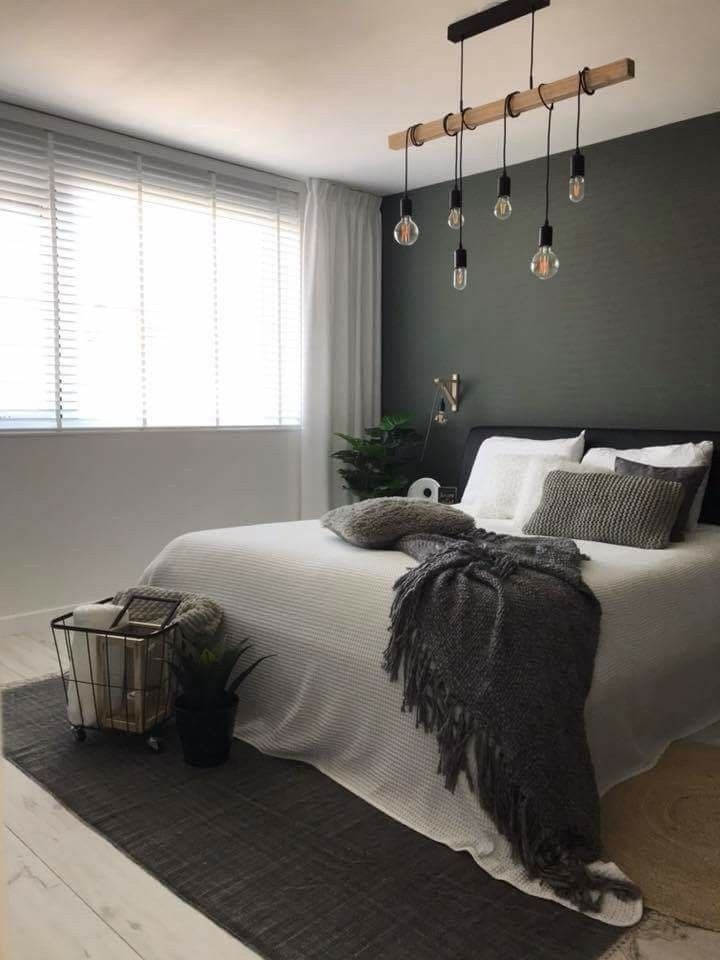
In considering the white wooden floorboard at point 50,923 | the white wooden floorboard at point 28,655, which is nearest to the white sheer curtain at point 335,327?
the white wooden floorboard at point 28,655

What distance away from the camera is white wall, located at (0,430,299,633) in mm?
4016

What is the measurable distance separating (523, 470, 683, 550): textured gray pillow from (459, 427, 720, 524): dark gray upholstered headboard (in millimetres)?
476

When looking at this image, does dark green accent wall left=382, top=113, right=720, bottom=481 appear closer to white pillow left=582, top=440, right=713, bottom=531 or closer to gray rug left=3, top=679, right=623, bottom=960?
white pillow left=582, top=440, right=713, bottom=531

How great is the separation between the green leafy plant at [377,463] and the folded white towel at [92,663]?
2.53 metres

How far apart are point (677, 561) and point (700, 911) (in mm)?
1282

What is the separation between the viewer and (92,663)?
2.61 meters

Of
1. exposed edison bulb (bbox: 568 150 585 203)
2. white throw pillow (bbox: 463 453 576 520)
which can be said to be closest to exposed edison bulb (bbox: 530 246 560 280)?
exposed edison bulb (bbox: 568 150 585 203)

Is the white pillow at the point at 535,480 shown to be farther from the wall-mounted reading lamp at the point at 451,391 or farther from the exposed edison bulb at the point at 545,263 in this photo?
the wall-mounted reading lamp at the point at 451,391

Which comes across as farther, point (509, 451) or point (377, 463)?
point (377, 463)

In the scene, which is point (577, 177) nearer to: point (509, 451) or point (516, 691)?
point (516, 691)

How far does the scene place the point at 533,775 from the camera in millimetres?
1961

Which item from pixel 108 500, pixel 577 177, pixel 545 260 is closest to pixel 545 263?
pixel 545 260

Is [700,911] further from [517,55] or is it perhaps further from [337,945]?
[517,55]

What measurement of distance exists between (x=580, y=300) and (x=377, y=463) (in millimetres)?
1529
